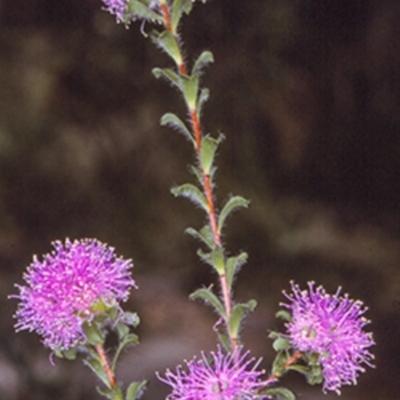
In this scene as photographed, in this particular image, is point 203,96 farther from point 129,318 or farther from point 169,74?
point 129,318

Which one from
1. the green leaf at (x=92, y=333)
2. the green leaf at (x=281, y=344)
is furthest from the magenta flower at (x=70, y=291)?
the green leaf at (x=281, y=344)

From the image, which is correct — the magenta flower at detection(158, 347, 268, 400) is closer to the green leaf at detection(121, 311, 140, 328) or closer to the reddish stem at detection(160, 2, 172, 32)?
the green leaf at detection(121, 311, 140, 328)

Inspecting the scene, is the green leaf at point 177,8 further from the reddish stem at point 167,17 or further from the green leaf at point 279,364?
the green leaf at point 279,364

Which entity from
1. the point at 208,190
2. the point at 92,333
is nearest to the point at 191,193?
the point at 208,190

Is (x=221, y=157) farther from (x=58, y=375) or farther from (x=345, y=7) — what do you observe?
(x=58, y=375)

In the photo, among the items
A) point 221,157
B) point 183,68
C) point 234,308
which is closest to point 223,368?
point 234,308

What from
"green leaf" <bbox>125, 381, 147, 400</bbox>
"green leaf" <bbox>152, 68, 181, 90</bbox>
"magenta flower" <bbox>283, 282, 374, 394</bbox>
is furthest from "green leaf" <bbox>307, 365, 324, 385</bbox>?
"green leaf" <bbox>152, 68, 181, 90</bbox>
